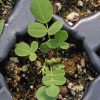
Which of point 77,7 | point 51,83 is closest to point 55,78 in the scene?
point 51,83

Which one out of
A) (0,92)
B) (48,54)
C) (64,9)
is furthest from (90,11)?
(0,92)

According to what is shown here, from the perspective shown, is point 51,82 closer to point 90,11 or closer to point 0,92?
point 0,92

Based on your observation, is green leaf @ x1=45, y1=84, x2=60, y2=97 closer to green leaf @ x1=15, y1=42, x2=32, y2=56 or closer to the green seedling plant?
the green seedling plant

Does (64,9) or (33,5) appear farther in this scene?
(64,9)

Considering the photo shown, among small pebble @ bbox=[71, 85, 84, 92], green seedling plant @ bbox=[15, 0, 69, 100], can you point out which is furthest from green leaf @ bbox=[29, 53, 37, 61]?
small pebble @ bbox=[71, 85, 84, 92]

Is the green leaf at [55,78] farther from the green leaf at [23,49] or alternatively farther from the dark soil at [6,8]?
the dark soil at [6,8]

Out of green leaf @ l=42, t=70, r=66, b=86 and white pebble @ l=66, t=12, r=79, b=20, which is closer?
green leaf @ l=42, t=70, r=66, b=86

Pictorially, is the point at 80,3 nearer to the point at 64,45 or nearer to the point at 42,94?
the point at 64,45
